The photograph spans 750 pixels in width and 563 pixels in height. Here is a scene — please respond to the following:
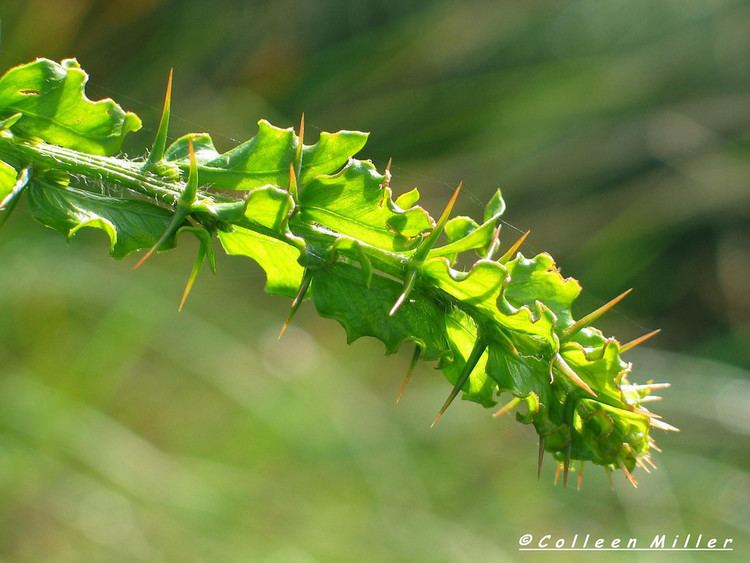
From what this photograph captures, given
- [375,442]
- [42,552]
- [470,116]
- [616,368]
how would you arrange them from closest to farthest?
[616,368] < [42,552] < [375,442] < [470,116]

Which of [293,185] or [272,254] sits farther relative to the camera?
[272,254]

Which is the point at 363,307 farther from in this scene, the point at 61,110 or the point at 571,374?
the point at 61,110

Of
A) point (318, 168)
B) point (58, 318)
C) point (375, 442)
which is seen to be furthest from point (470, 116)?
point (318, 168)

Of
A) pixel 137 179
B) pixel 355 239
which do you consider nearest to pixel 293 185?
pixel 355 239

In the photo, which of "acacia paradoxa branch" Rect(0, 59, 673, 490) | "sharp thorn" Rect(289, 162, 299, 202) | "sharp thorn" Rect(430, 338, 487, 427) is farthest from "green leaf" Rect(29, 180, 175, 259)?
"sharp thorn" Rect(430, 338, 487, 427)

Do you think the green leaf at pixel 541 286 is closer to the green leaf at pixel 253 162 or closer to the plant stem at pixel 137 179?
the plant stem at pixel 137 179

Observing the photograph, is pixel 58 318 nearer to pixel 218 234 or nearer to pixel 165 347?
pixel 165 347
